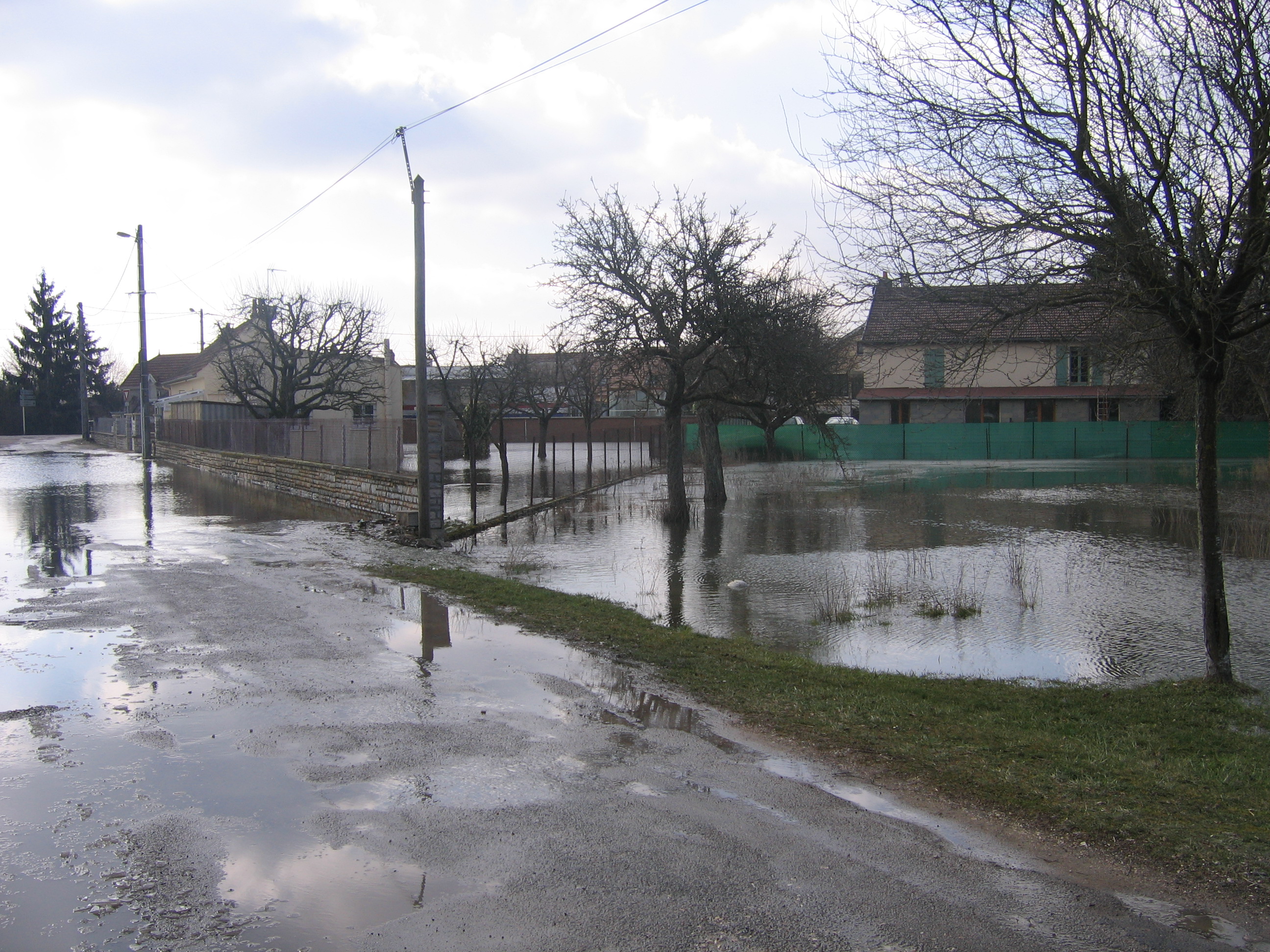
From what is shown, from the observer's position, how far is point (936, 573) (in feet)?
43.7

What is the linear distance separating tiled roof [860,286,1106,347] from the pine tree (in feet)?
262

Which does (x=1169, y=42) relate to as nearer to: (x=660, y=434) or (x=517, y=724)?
(x=517, y=724)

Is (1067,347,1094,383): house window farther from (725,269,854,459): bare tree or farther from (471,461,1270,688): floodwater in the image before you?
(725,269,854,459): bare tree

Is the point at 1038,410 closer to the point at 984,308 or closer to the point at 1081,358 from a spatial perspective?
the point at 1081,358

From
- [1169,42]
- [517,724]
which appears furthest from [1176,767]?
[1169,42]

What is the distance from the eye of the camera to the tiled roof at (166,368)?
6845 centimetres

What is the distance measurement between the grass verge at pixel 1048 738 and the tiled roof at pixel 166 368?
219ft

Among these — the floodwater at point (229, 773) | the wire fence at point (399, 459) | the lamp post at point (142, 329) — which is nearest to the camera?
the floodwater at point (229, 773)

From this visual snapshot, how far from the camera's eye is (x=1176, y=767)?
555cm

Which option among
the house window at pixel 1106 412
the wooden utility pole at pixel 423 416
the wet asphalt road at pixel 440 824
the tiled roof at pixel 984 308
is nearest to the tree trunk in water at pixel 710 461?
the wooden utility pole at pixel 423 416

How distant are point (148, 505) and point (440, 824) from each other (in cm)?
1934

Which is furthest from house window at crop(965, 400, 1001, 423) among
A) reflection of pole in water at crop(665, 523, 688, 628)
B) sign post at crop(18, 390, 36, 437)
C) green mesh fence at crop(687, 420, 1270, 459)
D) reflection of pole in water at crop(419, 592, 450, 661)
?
sign post at crop(18, 390, 36, 437)

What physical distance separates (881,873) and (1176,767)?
258 centimetres

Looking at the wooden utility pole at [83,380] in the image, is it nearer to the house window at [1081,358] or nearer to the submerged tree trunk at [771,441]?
the submerged tree trunk at [771,441]
